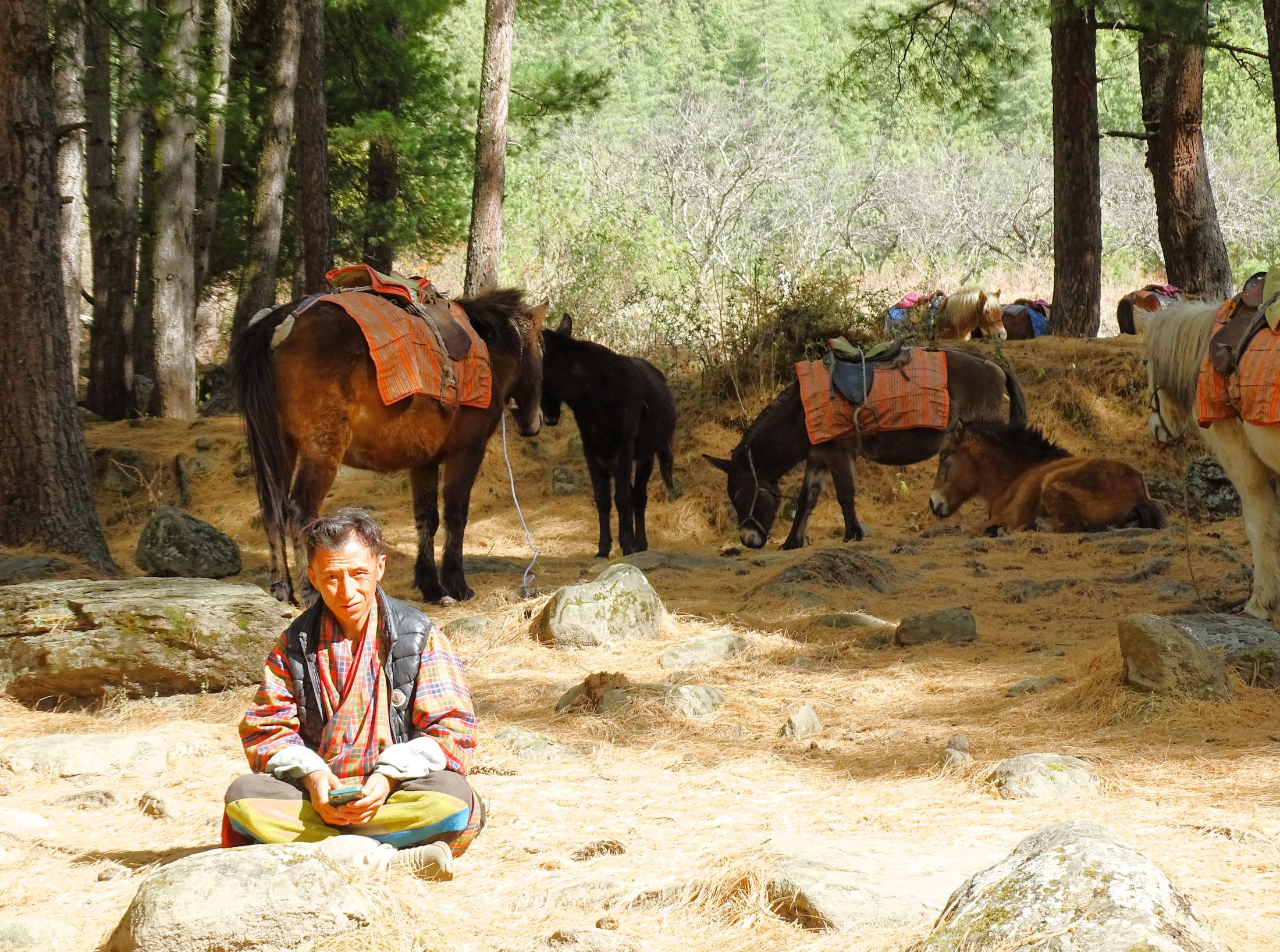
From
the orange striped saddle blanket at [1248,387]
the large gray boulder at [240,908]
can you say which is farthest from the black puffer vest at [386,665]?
the orange striped saddle blanket at [1248,387]

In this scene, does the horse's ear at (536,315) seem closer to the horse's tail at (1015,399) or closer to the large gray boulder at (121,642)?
the large gray boulder at (121,642)

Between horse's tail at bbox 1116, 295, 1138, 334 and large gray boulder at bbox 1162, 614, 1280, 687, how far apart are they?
10.1 m

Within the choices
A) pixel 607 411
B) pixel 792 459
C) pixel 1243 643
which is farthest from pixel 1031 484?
pixel 1243 643

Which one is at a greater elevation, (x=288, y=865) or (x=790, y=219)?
(x=790, y=219)

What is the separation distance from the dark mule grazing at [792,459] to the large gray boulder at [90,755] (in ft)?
22.7

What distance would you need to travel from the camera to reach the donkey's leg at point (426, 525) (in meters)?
8.79

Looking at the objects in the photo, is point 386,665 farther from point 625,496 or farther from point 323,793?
point 625,496

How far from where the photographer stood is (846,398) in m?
11.2

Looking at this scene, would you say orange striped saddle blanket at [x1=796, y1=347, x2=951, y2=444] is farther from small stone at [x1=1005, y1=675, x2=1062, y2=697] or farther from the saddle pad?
small stone at [x1=1005, y1=675, x2=1062, y2=697]

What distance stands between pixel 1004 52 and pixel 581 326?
20.8 feet

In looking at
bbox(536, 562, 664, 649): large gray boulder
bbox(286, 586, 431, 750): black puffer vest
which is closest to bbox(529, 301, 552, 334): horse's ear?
bbox(536, 562, 664, 649): large gray boulder

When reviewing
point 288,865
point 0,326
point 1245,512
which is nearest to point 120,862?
point 288,865

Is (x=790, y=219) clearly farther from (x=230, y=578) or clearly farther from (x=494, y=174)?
(x=230, y=578)

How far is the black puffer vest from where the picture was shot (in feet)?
11.9
